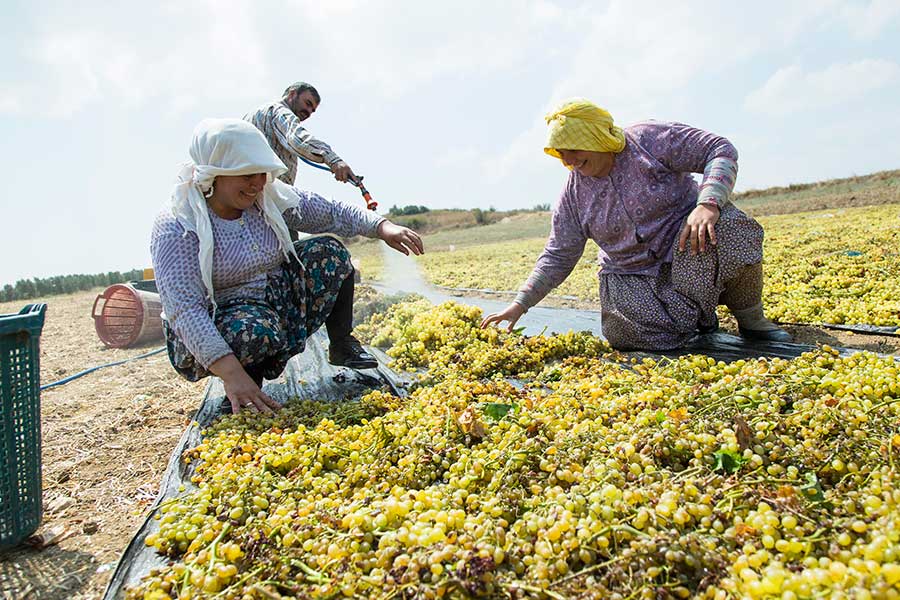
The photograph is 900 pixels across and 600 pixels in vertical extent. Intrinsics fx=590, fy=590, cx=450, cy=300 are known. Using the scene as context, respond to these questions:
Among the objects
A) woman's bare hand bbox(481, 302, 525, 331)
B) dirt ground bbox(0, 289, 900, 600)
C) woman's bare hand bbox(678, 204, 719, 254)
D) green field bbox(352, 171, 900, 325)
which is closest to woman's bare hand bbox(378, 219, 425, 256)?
woman's bare hand bbox(481, 302, 525, 331)

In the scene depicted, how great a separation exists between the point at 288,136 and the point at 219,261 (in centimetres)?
157

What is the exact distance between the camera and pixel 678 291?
10.5ft

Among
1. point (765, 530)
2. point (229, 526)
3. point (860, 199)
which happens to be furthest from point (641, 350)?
point (860, 199)

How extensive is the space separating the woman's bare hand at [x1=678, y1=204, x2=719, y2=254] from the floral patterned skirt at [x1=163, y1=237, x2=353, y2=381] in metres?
1.76

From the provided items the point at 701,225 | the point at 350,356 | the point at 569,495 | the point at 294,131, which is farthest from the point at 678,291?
the point at 294,131

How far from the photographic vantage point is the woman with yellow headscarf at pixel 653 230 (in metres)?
2.96

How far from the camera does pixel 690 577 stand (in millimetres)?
1238

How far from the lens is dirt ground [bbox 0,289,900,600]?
181cm

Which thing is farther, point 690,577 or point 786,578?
point 690,577

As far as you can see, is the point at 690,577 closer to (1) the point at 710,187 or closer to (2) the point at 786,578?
(2) the point at 786,578

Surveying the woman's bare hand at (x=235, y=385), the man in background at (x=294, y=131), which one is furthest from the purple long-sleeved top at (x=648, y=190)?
the woman's bare hand at (x=235, y=385)

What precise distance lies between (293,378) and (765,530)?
2.58m

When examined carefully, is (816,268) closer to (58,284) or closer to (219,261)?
(219,261)

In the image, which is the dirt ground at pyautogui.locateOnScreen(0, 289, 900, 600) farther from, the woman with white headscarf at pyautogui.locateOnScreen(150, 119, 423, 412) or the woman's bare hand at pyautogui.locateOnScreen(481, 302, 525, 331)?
the woman's bare hand at pyautogui.locateOnScreen(481, 302, 525, 331)
